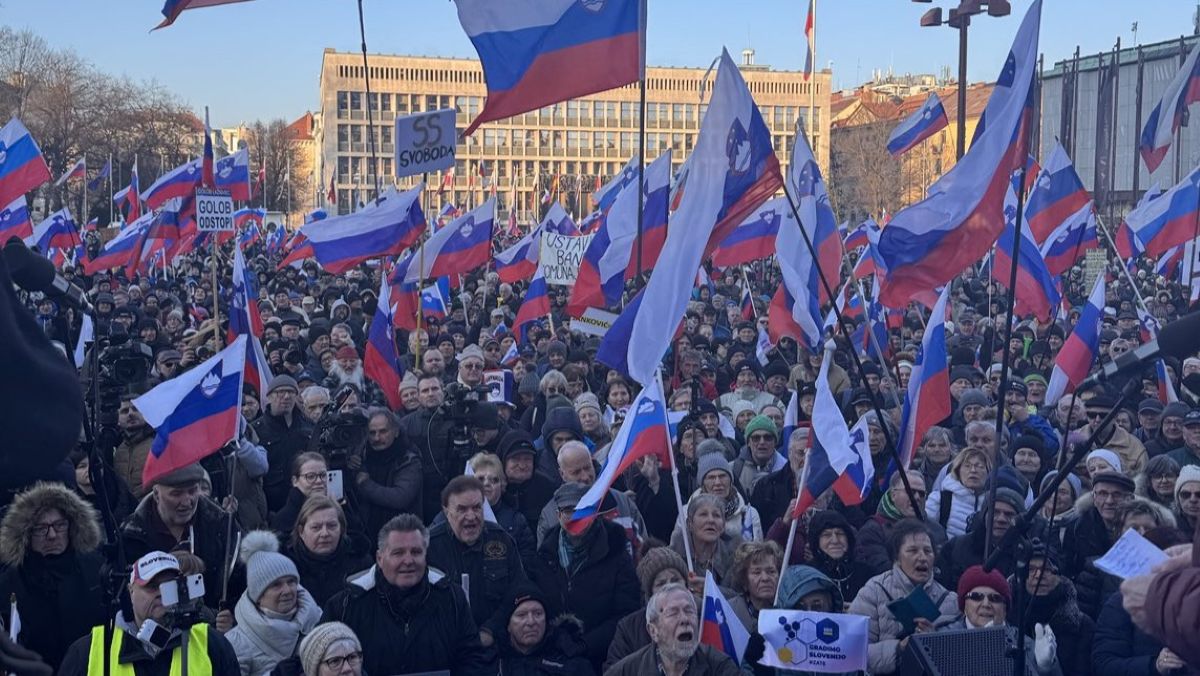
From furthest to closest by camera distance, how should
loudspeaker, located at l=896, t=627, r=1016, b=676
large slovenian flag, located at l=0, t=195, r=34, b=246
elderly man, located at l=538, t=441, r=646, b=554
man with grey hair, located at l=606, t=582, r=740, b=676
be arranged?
1. large slovenian flag, located at l=0, t=195, r=34, b=246
2. elderly man, located at l=538, t=441, r=646, b=554
3. man with grey hair, located at l=606, t=582, r=740, b=676
4. loudspeaker, located at l=896, t=627, r=1016, b=676

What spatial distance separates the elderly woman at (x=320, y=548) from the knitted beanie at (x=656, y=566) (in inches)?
48.1

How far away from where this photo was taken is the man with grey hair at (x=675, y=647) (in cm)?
467

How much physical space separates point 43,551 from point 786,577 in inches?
114

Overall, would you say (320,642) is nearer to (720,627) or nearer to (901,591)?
(720,627)

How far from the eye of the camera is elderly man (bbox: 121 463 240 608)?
5977mm

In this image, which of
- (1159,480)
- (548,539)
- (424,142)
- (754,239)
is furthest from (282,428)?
(754,239)

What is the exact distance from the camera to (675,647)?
15.3ft

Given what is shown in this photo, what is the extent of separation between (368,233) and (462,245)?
1983 mm

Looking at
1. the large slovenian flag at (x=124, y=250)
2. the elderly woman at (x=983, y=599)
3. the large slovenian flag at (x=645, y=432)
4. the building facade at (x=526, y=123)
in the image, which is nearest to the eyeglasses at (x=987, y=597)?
the elderly woman at (x=983, y=599)

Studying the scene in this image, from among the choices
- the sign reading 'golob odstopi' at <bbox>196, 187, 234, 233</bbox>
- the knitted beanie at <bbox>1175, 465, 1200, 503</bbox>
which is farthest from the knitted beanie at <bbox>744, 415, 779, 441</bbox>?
the sign reading 'golob odstopi' at <bbox>196, 187, 234, 233</bbox>

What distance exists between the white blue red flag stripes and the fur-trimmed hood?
2382 mm

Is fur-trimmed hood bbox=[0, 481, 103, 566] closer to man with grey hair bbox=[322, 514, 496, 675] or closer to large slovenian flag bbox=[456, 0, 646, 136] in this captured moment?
man with grey hair bbox=[322, 514, 496, 675]

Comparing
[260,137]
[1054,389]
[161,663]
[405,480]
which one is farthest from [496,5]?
[260,137]

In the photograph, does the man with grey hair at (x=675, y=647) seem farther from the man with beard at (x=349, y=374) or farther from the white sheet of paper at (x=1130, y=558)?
the man with beard at (x=349, y=374)
